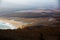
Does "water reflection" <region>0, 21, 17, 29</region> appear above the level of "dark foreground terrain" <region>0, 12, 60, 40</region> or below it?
above

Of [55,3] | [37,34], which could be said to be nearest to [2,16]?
[37,34]

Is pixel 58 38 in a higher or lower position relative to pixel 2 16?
lower

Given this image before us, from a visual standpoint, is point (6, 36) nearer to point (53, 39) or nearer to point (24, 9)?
point (24, 9)

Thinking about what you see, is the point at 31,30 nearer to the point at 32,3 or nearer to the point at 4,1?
the point at 32,3

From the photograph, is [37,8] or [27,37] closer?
[27,37]

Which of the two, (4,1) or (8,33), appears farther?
(4,1)

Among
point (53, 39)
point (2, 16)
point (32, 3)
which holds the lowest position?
point (53, 39)

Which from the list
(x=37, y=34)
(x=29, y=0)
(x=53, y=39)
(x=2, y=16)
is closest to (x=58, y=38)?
(x=53, y=39)

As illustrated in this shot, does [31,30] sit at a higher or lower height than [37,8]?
lower

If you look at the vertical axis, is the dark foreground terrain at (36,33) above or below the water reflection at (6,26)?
below
